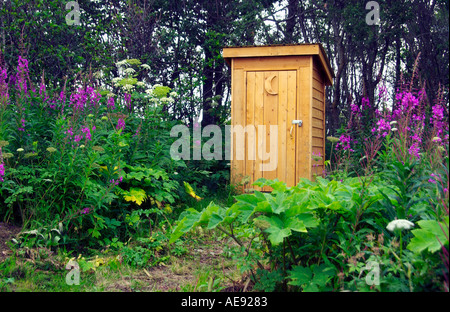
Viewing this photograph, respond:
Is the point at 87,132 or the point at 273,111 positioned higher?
the point at 273,111

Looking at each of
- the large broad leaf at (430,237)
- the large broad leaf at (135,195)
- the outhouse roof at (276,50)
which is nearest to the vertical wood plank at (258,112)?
the outhouse roof at (276,50)

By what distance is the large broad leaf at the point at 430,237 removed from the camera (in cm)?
190

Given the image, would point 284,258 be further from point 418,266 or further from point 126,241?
point 126,241

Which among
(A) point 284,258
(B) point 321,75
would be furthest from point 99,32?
(A) point 284,258

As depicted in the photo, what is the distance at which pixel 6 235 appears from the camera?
3668mm

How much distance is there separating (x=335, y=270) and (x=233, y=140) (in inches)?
162

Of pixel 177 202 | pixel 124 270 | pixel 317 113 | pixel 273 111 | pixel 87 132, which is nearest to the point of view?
pixel 124 270

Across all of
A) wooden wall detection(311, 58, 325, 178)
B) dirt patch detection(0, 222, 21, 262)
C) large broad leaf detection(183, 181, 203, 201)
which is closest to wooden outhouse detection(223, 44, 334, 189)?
wooden wall detection(311, 58, 325, 178)

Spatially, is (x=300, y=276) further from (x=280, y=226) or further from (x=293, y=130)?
(x=293, y=130)

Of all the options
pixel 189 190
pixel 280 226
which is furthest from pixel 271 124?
pixel 280 226

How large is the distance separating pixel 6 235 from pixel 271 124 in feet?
12.6

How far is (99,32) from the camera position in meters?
8.63

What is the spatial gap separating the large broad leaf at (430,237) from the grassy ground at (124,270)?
51.5 inches

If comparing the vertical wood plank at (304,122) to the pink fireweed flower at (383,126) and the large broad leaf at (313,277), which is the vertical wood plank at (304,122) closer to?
the pink fireweed flower at (383,126)
